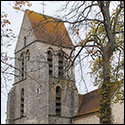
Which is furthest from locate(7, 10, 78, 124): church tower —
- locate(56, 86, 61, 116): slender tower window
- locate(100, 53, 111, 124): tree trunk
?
locate(100, 53, 111, 124): tree trunk

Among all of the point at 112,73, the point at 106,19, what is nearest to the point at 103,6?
the point at 106,19

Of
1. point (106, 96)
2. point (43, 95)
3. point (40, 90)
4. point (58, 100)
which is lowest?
point (106, 96)

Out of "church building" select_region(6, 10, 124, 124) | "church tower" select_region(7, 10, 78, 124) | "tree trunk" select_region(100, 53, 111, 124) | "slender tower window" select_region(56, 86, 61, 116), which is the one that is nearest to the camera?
"tree trunk" select_region(100, 53, 111, 124)

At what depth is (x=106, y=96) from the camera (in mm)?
14336

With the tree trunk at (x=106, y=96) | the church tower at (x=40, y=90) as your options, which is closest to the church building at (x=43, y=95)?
the church tower at (x=40, y=90)

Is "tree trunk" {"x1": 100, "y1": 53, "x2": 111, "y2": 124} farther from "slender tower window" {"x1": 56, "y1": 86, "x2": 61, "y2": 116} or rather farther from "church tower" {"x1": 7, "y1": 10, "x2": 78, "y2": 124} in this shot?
"slender tower window" {"x1": 56, "y1": 86, "x2": 61, "y2": 116}

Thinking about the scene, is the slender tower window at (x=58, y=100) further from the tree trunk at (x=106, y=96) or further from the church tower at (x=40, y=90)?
the tree trunk at (x=106, y=96)

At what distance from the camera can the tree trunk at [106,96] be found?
46.3 ft

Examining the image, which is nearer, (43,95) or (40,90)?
(43,95)

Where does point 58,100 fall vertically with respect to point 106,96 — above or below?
Result: above

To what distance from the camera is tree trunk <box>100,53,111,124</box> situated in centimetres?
1411

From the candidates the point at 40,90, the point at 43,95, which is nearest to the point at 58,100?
the point at 43,95

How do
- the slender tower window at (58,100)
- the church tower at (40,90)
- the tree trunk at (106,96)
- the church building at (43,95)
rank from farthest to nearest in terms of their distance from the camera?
1. the slender tower window at (58,100)
2. the church tower at (40,90)
3. the church building at (43,95)
4. the tree trunk at (106,96)

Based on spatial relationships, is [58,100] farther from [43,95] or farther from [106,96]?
[106,96]
